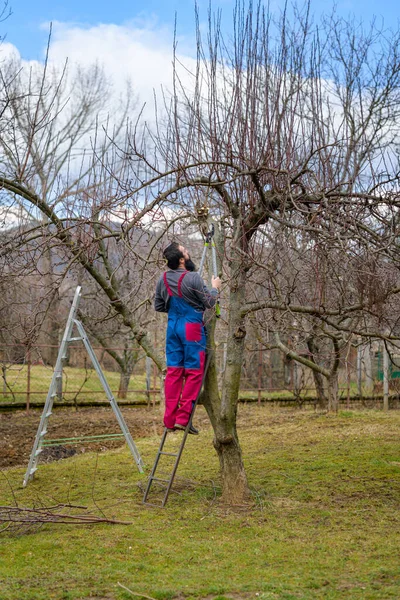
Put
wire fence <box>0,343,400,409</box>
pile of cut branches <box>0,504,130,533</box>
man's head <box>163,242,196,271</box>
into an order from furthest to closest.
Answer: wire fence <box>0,343,400,409</box> → man's head <box>163,242,196,271</box> → pile of cut branches <box>0,504,130,533</box>

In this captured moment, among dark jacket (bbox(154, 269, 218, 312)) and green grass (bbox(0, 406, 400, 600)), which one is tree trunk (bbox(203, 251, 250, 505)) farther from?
dark jacket (bbox(154, 269, 218, 312))

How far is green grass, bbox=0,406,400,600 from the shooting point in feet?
13.4

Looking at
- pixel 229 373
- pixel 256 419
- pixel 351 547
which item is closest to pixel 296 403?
pixel 256 419

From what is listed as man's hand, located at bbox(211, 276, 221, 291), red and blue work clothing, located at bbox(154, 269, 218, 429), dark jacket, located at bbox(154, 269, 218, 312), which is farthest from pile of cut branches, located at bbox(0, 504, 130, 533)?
man's hand, located at bbox(211, 276, 221, 291)

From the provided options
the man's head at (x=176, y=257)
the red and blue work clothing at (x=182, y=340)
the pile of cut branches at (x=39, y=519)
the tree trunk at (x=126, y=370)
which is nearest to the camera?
the pile of cut branches at (x=39, y=519)

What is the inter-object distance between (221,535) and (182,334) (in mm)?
1698

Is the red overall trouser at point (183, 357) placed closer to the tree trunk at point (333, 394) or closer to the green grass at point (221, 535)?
the green grass at point (221, 535)

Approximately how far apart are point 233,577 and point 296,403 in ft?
40.6

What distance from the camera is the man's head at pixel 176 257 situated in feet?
19.6

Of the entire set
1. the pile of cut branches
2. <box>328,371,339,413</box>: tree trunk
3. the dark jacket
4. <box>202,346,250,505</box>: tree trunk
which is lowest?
the pile of cut branches

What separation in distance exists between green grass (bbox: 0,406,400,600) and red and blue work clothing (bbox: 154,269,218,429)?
0.96m

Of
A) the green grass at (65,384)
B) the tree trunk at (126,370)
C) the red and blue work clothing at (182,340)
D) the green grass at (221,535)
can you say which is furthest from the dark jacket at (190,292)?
the tree trunk at (126,370)

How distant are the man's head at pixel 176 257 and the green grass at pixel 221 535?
85.7 inches

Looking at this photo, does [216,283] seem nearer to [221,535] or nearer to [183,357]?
[183,357]
